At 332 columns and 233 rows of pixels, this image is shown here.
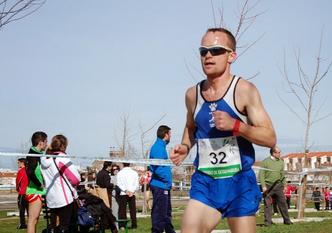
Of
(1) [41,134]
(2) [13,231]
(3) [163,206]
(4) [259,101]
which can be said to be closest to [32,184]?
(1) [41,134]

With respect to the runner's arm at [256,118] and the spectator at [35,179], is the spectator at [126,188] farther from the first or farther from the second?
the runner's arm at [256,118]

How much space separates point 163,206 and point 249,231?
17.2 feet

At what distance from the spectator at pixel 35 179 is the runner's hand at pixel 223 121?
17.7ft

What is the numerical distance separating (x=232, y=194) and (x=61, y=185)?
450 cm

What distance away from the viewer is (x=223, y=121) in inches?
173

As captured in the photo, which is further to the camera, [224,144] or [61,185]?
[61,185]

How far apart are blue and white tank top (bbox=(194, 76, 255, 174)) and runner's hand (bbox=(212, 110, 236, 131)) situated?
0.21 meters

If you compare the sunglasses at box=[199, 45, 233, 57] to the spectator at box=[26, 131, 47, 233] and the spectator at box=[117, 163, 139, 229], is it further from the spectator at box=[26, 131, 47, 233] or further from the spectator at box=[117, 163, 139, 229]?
the spectator at box=[117, 163, 139, 229]

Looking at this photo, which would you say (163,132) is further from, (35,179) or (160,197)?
(35,179)

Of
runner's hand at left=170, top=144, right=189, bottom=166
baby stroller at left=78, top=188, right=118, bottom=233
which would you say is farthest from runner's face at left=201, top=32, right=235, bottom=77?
baby stroller at left=78, top=188, right=118, bottom=233

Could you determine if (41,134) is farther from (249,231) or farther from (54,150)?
(249,231)

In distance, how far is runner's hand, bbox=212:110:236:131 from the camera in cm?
438

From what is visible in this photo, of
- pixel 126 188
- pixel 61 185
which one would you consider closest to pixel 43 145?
pixel 61 185

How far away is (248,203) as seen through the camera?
15.2 feet
